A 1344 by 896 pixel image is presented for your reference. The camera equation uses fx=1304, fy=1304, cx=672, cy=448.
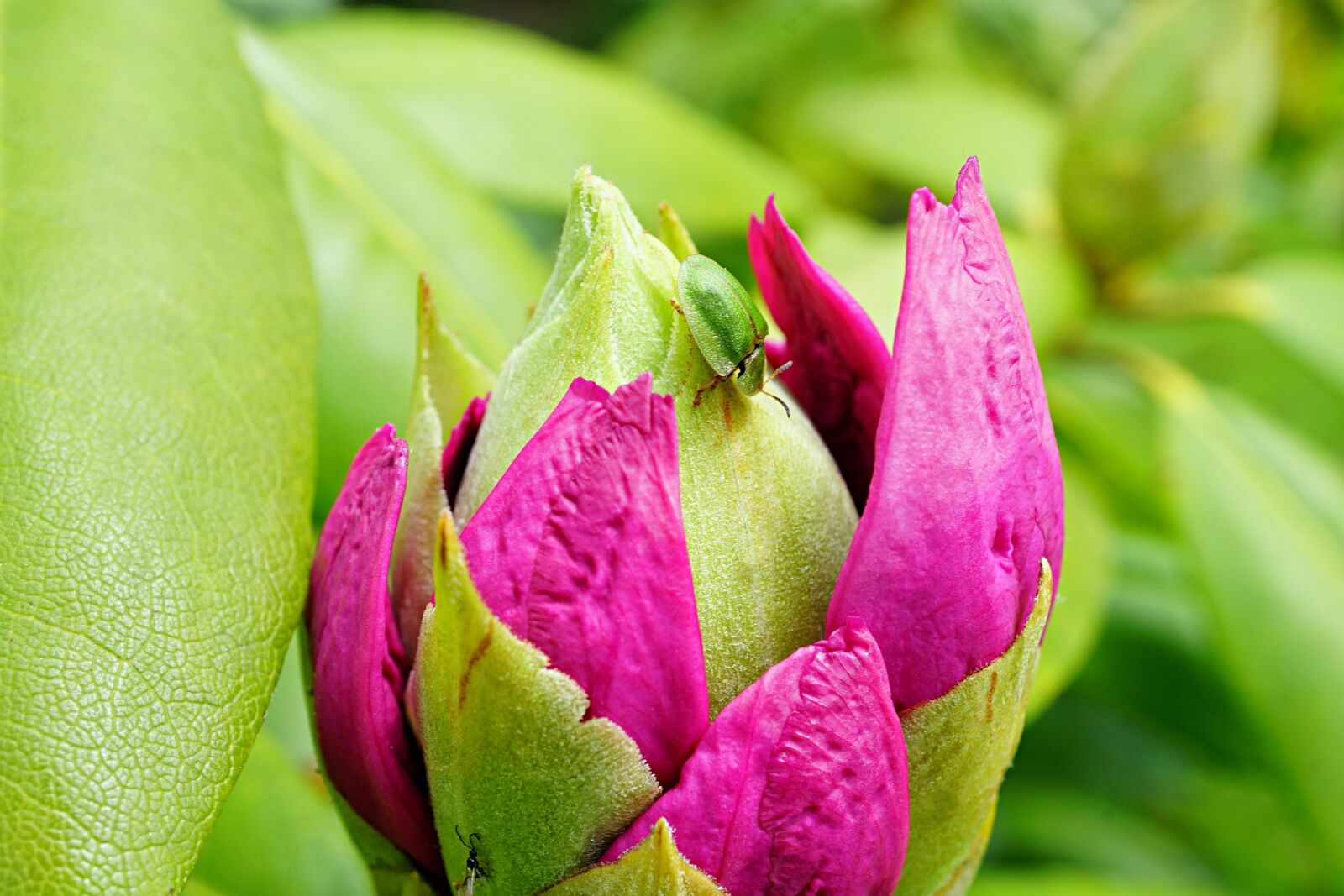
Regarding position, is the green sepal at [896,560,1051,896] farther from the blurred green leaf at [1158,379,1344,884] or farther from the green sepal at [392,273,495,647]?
the blurred green leaf at [1158,379,1344,884]

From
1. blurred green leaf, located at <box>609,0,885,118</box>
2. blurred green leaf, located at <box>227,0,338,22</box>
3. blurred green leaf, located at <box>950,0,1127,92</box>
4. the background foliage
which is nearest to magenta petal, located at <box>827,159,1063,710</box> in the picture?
the background foliage

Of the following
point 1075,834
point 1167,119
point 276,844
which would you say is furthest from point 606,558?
point 1075,834

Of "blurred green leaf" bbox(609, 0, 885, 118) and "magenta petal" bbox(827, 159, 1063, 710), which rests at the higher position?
"blurred green leaf" bbox(609, 0, 885, 118)

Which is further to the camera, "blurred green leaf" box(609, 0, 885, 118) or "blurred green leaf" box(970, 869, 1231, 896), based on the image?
"blurred green leaf" box(609, 0, 885, 118)

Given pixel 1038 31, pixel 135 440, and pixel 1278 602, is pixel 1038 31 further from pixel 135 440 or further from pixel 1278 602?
pixel 135 440

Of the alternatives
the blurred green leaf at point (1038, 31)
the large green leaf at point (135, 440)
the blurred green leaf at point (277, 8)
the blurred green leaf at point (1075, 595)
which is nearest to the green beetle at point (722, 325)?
the large green leaf at point (135, 440)

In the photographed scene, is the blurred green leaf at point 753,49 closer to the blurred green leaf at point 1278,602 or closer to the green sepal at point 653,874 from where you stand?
the blurred green leaf at point 1278,602
